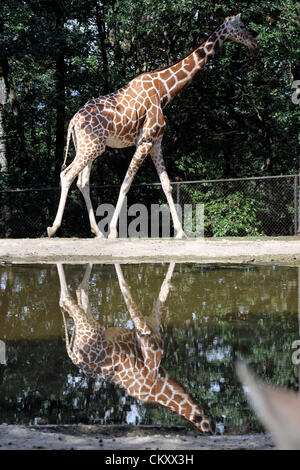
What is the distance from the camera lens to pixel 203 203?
48.8 feet

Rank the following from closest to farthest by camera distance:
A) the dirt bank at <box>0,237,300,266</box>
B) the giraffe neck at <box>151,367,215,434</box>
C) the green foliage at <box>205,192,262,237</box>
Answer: the giraffe neck at <box>151,367,215,434</box>, the dirt bank at <box>0,237,300,266</box>, the green foliage at <box>205,192,262,237</box>

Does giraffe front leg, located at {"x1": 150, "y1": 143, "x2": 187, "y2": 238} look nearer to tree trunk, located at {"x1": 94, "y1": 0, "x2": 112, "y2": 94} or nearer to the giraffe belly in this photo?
the giraffe belly

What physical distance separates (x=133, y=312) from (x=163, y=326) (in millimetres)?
719

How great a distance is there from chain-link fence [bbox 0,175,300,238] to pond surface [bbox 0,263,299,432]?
5.67 metres

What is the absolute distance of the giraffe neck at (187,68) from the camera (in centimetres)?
1277

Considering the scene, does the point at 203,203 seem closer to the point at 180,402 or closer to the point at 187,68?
the point at 187,68

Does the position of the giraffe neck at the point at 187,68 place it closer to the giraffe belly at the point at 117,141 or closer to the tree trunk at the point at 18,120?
the giraffe belly at the point at 117,141

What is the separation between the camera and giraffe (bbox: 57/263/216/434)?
3.37 m

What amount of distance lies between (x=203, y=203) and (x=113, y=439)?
1227 centimetres

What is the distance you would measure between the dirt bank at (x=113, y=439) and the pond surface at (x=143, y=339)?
0.15 metres

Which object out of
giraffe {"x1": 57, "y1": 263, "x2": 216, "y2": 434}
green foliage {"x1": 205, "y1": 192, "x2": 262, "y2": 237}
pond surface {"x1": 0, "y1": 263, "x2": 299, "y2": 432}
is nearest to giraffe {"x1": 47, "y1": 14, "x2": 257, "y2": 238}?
green foliage {"x1": 205, "y1": 192, "x2": 262, "y2": 237}

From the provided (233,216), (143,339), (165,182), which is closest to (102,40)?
(165,182)

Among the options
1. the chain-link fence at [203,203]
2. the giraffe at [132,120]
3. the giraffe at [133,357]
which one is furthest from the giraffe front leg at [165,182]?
the giraffe at [133,357]
